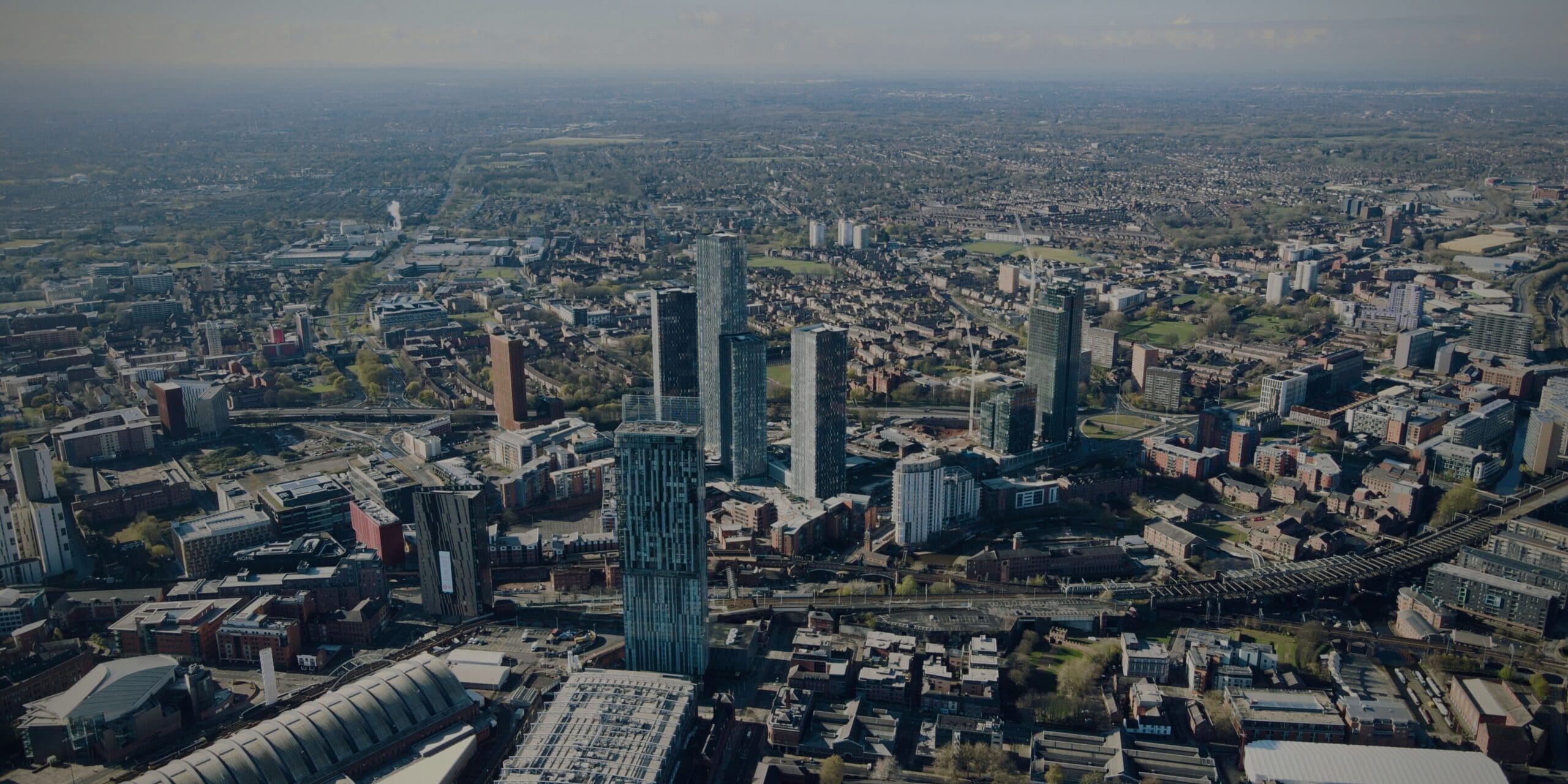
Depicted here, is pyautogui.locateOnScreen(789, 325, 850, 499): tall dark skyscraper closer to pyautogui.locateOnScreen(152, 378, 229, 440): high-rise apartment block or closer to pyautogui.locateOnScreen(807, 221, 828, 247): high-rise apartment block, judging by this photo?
pyautogui.locateOnScreen(152, 378, 229, 440): high-rise apartment block

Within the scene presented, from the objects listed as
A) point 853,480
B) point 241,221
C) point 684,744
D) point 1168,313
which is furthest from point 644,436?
point 241,221

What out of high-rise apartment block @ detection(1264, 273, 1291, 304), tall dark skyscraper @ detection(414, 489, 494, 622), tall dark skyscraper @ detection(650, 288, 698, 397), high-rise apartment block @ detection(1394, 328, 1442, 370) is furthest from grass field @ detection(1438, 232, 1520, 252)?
tall dark skyscraper @ detection(414, 489, 494, 622)

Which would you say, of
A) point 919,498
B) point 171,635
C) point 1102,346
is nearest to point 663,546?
point 919,498

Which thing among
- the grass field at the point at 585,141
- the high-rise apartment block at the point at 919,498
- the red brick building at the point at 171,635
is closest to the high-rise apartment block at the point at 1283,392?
the high-rise apartment block at the point at 919,498

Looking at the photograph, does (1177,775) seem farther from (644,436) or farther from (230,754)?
(230,754)

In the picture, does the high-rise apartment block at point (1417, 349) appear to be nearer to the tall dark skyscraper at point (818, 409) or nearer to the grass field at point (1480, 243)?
the grass field at point (1480, 243)
